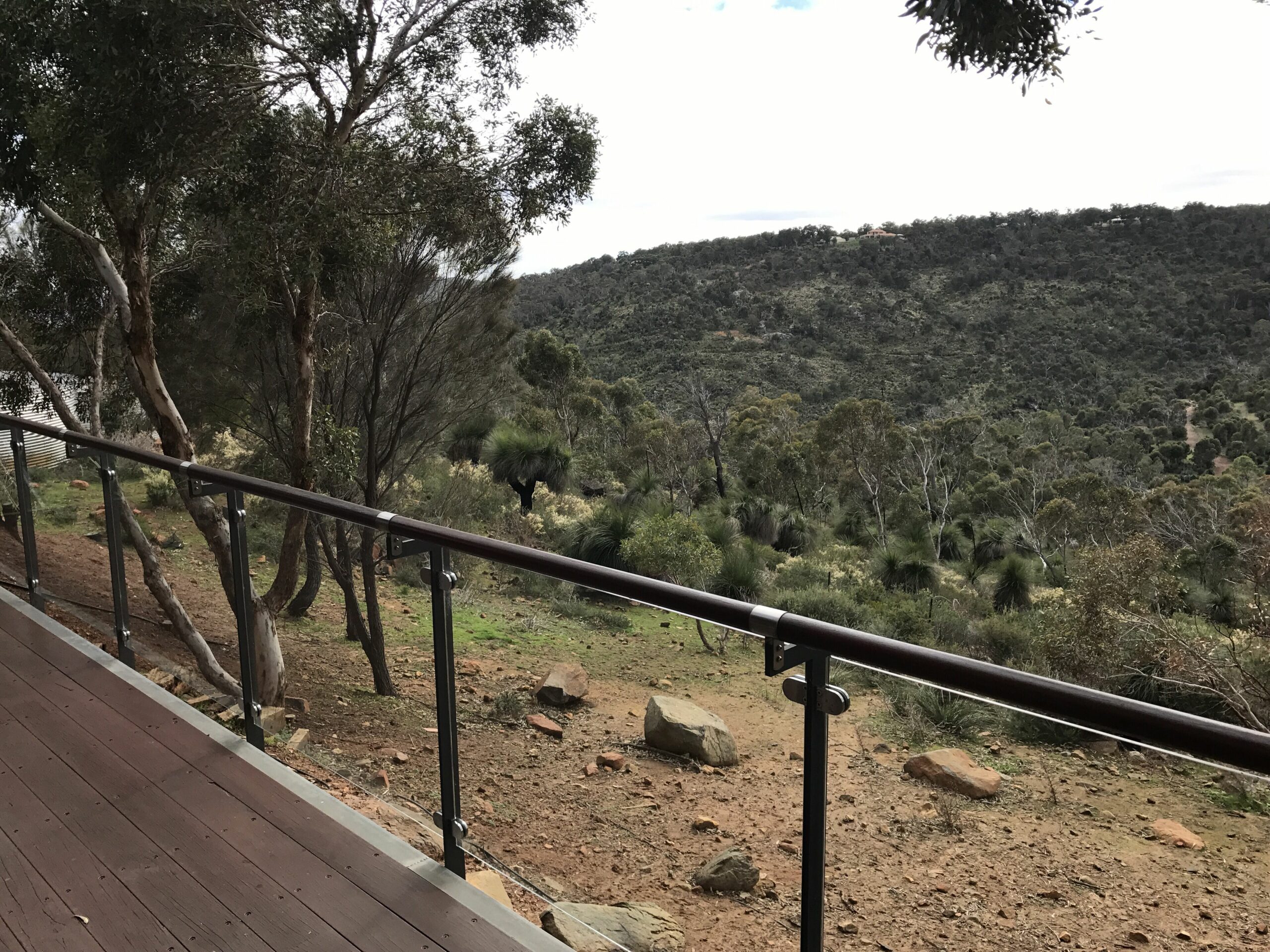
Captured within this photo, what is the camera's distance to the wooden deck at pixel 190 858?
1.97 m

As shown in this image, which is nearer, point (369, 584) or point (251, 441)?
point (369, 584)

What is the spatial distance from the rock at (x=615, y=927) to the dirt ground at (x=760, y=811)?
2cm

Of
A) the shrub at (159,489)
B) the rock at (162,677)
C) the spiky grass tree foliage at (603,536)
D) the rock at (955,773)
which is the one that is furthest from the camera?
the spiky grass tree foliage at (603,536)

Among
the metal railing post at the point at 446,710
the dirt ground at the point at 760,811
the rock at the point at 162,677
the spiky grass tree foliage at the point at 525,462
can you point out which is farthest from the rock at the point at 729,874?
the spiky grass tree foliage at the point at 525,462

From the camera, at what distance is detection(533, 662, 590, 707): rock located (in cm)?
213

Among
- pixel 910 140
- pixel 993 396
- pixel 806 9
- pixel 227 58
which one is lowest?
pixel 993 396

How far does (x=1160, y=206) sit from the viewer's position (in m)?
49.2

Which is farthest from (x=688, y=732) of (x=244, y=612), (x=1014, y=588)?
(x=1014, y=588)

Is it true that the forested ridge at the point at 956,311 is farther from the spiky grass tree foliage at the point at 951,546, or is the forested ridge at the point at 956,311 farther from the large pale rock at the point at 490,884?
the large pale rock at the point at 490,884

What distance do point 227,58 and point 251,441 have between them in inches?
178

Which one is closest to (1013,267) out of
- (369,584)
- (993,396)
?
(993,396)

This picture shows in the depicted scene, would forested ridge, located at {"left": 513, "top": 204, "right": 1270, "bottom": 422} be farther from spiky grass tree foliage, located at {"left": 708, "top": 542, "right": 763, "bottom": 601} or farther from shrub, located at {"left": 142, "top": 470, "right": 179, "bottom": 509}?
shrub, located at {"left": 142, "top": 470, "right": 179, "bottom": 509}

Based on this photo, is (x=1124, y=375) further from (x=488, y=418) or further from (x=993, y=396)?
(x=488, y=418)

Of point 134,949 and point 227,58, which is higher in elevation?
point 227,58
